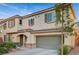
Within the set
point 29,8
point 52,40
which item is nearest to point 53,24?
point 52,40

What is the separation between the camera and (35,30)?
146 inches

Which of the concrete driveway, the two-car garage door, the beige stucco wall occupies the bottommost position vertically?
the concrete driveway

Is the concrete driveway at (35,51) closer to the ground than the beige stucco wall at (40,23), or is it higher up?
closer to the ground

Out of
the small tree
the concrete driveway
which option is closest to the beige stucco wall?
the small tree

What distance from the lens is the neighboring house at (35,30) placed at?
3.66m

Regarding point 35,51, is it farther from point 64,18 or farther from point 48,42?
point 64,18

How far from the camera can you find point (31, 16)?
3705mm

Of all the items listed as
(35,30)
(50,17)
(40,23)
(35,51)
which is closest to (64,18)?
(50,17)

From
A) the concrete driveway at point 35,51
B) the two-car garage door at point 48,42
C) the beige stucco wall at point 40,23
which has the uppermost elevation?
the beige stucco wall at point 40,23

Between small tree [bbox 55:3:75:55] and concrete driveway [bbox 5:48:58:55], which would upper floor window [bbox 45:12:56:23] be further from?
concrete driveway [bbox 5:48:58:55]

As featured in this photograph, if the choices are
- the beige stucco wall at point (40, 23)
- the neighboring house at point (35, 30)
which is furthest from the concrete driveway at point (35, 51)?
the beige stucco wall at point (40, 23)

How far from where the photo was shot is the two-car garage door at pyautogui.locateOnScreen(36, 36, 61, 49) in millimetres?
3672

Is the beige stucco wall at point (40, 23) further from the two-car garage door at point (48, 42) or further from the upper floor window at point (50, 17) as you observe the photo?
the two-car garage door at point (48, 42)

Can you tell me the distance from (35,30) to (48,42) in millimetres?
319
